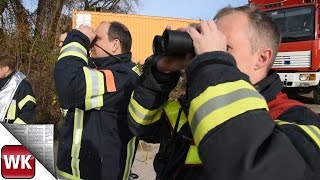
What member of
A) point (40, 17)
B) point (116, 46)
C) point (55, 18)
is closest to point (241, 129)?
point (116, 46)

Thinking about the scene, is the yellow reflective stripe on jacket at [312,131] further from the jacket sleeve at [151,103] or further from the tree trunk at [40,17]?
the tree trunk at [40,17]

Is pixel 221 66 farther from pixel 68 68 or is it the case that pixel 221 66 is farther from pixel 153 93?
pixel 68 68

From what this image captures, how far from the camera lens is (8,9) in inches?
421

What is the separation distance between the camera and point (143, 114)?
1920 mm

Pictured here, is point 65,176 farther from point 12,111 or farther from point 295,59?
point 295,59

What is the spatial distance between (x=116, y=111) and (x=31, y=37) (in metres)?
7.15

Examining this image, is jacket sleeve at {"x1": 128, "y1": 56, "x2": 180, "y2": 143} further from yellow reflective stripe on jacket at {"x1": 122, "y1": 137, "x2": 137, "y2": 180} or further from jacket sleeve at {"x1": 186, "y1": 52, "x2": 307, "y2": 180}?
yellow reflective stripe on jacket at {"x1": 122, "y1": 137, "x2": 137, "y2": 180}

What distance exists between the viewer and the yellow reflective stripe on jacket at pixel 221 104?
1284mm

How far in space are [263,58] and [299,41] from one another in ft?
35.9

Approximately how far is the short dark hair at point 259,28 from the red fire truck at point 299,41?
10.0 metres

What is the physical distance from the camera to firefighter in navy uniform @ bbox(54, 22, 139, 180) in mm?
2574

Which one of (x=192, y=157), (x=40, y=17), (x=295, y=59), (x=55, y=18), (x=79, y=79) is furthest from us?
(x=295, y=59)

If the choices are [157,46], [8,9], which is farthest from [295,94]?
[157,46]

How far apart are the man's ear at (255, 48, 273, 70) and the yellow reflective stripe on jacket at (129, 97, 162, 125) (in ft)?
1.67
